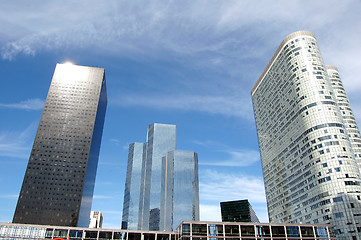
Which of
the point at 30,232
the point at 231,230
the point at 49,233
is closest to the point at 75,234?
the point at 49,233

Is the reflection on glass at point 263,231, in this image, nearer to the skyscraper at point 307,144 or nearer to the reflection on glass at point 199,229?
the reflection on glass at point 199,229

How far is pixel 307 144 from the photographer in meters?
144

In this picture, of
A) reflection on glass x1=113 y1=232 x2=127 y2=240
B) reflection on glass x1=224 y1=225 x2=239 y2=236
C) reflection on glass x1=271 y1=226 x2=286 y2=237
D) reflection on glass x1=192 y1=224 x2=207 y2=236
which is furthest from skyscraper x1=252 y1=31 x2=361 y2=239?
reflection on glass x1=113 y1=232 x2=127 y2=240

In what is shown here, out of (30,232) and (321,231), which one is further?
(30,232)

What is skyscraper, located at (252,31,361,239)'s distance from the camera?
124688 mm

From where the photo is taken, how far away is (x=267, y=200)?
187375 mm

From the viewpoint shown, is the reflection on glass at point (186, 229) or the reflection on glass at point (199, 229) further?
the reflection on glass at point (199, 229)

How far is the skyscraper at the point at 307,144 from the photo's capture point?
12469cm

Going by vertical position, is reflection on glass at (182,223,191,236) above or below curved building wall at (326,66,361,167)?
below

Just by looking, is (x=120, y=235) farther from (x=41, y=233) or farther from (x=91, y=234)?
(x=41, y=233)

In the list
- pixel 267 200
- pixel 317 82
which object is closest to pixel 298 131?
pixel 317 82

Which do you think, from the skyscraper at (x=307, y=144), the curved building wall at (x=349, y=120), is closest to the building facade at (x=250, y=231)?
the skyscraper at (x=307, y=144)

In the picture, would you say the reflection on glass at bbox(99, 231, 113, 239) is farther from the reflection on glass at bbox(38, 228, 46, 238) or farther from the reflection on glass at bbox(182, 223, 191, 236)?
the reflection on glass at bbox(182, 223, 191, 236)

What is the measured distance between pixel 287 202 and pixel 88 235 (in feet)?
353
